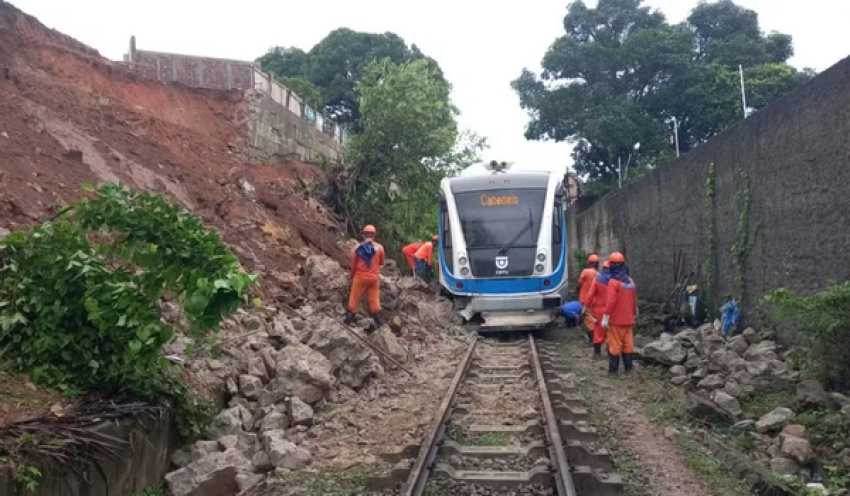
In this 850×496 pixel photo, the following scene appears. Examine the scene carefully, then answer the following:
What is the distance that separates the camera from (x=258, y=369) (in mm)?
7359

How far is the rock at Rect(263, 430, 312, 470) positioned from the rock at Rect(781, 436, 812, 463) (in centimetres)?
379

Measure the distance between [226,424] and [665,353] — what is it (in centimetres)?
605

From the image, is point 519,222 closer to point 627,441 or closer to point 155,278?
point 627,441

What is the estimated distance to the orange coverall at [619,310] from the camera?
914cm

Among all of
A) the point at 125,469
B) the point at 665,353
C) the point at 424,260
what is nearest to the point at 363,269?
the point at 665,353

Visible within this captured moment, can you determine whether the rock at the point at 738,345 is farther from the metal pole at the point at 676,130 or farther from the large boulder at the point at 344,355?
the metal pole at the point at 676,130

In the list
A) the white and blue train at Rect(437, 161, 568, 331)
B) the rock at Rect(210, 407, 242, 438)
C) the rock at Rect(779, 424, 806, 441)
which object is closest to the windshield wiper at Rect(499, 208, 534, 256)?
the white and blue train at Rect(437, 161, 568, 331)

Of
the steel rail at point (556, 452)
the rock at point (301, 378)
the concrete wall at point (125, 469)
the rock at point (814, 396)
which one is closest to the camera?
the concrete wall at point (125, 469)

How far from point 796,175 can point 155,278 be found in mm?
8246

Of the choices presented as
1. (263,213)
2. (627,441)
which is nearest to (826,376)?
(627,441)

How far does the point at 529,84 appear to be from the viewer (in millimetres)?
36750

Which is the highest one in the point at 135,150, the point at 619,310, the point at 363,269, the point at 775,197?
the point at 135,150

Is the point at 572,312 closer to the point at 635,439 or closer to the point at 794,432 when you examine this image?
the point at 635,439

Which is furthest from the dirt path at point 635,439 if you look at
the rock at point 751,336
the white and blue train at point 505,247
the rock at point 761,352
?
the white and blue train at point 505,247
